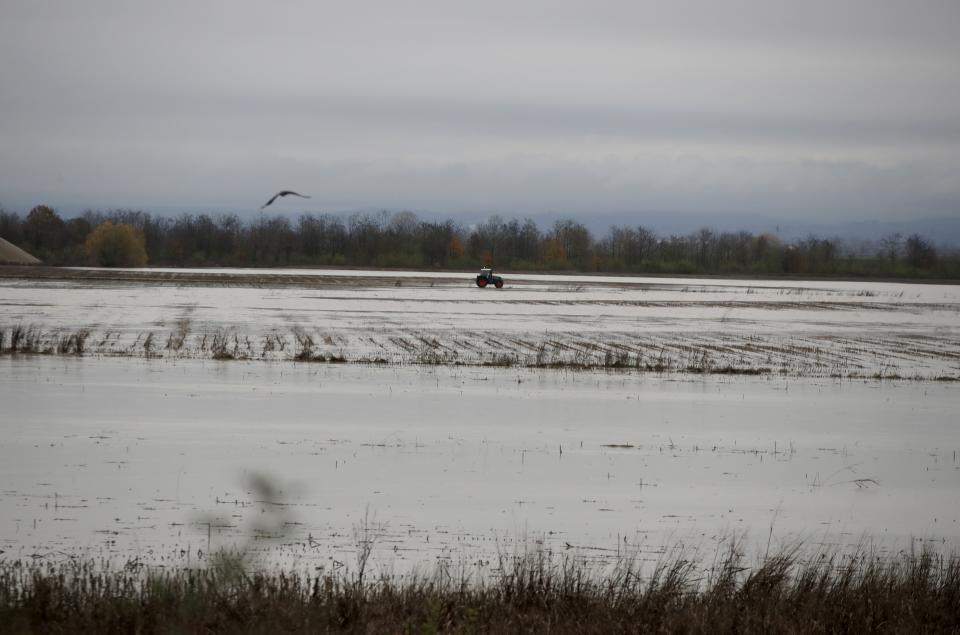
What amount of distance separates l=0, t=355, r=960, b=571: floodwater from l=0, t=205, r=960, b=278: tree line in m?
98.5

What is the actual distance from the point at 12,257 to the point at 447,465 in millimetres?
123802

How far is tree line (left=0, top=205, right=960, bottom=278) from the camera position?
428 ft

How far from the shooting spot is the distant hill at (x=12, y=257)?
407 ft

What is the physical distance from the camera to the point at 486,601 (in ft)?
31.0

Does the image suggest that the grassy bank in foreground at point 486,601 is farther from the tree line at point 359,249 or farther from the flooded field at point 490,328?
the tree line at point 359,249

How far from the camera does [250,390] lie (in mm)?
24359

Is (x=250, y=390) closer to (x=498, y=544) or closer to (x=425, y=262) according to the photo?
(x=498, y=544)

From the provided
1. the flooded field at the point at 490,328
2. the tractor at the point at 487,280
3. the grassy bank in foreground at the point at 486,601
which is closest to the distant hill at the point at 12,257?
the flooded field at the point at 490,328

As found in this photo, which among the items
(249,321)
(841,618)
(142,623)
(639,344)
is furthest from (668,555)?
(249,321)

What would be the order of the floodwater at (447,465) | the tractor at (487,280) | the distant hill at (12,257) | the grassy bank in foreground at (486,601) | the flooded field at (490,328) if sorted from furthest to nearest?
the distant hill at (12,257) < the tractor at (487,280) < the flooded field at (490,328) < the floodwater at (447,465) < the grassy bank in foreground at (486,601)

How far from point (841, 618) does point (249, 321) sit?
121 feet

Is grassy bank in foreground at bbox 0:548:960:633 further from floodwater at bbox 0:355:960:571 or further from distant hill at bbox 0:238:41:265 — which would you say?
distant hill at bbox 0:238:41:265

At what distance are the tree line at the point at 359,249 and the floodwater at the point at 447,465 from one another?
98.5m

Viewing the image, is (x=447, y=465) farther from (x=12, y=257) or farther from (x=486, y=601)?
(x=12, y=257)
